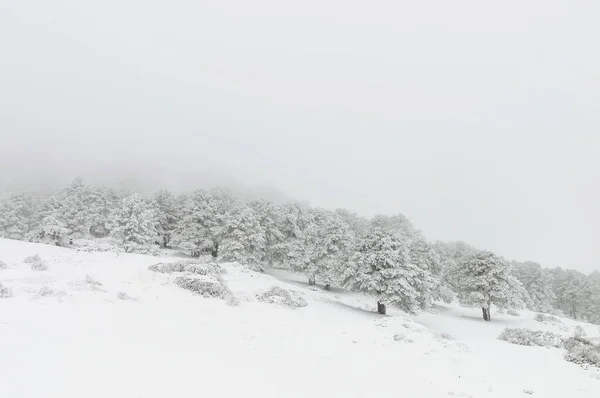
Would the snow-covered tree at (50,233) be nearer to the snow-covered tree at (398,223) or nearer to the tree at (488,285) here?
the snow-covered tree at (398,223)

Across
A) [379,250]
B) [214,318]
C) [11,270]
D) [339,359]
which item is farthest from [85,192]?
[339,359]

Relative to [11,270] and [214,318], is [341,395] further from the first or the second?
[11,270]

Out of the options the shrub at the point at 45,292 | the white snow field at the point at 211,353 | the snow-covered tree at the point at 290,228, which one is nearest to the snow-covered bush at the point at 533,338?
the white snow field at the point at 211,353

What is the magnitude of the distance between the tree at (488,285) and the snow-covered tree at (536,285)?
33525 millimetres

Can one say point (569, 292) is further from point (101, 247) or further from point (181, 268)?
point (101, 247)

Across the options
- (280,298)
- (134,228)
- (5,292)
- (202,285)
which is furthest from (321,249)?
(5,292)

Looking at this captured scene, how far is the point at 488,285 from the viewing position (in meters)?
→ 38.5

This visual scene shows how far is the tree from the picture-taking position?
125 feet

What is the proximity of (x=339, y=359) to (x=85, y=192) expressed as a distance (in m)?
60.8

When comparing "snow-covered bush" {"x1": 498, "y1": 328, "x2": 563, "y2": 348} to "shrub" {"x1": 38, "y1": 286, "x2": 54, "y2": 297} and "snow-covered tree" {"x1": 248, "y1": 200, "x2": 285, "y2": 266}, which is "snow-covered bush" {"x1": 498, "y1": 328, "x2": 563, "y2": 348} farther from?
"snow-covered tree" {"x1": 248, "y1": 200, "x2": 285, "y2": 266}

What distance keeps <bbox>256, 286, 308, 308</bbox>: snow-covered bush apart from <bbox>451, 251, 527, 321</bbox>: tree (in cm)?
2564

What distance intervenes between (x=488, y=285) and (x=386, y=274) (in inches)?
650

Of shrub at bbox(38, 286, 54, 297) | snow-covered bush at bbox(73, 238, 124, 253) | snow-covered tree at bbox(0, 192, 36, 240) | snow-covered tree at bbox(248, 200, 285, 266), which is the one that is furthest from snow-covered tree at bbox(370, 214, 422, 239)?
snow-covered tree at bbox(0, 192, 36, 240)

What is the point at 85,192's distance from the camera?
191ft
